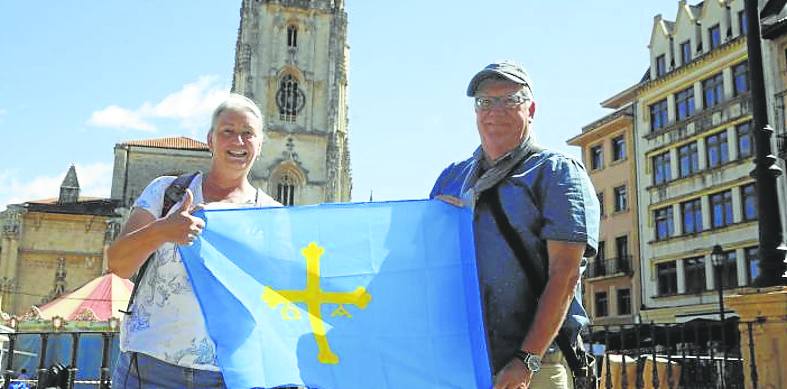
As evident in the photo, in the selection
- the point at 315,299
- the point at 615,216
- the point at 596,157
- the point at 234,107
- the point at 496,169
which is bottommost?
the point at 315,299

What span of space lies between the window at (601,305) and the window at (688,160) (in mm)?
8462

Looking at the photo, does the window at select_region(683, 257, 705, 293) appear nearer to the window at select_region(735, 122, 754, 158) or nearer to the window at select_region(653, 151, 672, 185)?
the window at select_region(653, 151, 672, 185)

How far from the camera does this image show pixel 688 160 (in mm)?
36812

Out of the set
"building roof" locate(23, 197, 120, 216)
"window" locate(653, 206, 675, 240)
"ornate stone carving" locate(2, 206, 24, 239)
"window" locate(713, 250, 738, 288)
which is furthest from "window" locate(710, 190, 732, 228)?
"ornate stone carving" locate(2, 206, 24, 239)

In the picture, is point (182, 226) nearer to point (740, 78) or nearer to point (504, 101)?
point (504, 101)

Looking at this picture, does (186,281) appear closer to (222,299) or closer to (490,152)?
(222,299)

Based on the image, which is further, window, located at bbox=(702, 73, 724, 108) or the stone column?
window, located at bbox=(702, 73, 724, 108)

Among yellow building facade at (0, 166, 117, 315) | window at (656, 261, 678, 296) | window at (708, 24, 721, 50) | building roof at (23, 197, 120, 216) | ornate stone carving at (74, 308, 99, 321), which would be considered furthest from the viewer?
building roof at (23, 197, 120, 216)

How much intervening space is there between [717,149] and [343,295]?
116 ft

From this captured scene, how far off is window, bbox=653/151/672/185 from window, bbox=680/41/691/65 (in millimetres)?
4781

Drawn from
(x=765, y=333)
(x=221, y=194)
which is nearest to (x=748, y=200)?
(x=765, y=333)

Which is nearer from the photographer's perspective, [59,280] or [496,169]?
[496,169]

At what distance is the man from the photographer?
9.36ft

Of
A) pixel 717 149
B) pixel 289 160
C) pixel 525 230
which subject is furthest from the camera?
pixel 289 160
